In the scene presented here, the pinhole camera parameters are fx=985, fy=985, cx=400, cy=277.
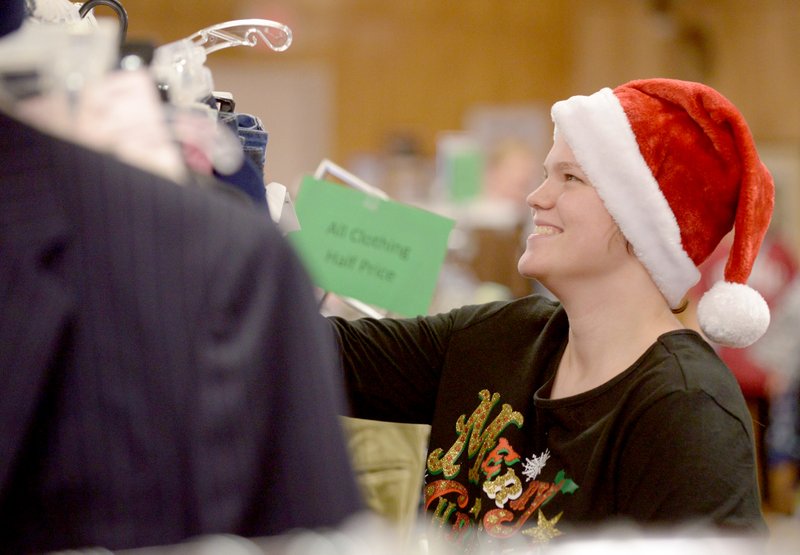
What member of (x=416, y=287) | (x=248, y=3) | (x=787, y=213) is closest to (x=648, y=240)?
(x=416, y=287)

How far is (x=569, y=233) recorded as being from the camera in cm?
148

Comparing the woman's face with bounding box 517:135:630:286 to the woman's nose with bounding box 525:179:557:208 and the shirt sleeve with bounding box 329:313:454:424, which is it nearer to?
the woman's nose with bounding box 525:179:557:208

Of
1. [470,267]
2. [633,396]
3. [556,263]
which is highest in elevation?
[556,263]

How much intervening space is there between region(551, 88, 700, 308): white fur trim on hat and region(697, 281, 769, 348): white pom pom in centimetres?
7

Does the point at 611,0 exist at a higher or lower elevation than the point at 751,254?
higher

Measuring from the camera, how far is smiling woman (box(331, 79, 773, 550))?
131 cm

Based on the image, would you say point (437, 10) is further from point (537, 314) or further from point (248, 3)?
point (537, 314)

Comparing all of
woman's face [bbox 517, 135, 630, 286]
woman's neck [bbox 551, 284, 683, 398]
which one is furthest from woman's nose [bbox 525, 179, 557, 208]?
woman's neck [bbox 551, 284, 683, 398]

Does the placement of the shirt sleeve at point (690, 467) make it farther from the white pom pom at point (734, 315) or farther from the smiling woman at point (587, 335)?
the white pom pom at point (734, 315)

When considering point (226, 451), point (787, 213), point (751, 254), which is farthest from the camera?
point (787, 213)

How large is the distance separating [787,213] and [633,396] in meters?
6.51

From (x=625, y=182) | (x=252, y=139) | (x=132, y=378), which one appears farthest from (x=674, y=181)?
(x=132, y=378)

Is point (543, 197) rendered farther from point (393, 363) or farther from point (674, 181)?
point (393, 363)

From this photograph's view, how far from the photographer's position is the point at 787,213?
7262 millimetres
